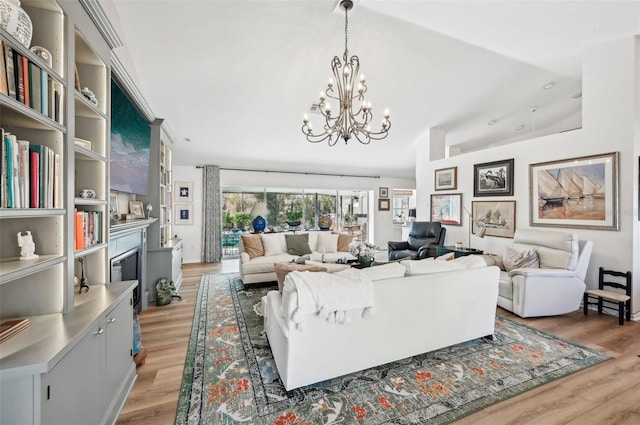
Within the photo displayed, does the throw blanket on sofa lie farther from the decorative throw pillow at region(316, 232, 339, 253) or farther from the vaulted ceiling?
the decorative throw pillow at region(316, 232, 339, 253)

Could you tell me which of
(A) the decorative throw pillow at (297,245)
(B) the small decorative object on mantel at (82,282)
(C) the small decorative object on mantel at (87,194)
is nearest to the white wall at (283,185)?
(A) the decorative throw pillow at (297,245)

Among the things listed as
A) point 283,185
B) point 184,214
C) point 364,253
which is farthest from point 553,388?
point 184,214

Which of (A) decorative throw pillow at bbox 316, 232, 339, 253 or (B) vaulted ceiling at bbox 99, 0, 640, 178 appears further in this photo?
(A) decorative throw pillow at bbox 316, 232, 339, 253

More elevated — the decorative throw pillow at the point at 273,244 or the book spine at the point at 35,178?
the book spine at the point at 35,178

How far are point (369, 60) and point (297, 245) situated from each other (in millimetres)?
3138

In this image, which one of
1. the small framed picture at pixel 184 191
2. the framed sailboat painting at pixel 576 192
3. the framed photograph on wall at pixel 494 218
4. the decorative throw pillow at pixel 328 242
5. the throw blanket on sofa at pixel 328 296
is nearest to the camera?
the throw blanket on sofa at pixel 328 296

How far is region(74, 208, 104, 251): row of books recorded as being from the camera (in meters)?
1.65

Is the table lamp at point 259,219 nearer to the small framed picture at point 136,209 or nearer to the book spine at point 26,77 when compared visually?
the small framed picture at point 136,209

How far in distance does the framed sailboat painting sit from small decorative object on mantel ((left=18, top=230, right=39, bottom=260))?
5.51m

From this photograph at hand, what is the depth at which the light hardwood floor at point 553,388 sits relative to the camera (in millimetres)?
1648

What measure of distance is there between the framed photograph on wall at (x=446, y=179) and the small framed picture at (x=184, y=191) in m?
5.77

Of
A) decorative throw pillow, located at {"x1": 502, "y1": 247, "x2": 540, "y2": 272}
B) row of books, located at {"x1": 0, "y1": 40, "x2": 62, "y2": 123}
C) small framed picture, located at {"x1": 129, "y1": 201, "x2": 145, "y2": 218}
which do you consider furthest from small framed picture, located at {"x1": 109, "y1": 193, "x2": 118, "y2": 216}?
decorative throw pillow, located at {"x1": 502, "y1": 247, "x2": 540, "y2": 272}

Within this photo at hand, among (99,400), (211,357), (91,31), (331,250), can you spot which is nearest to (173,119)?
(91,31)

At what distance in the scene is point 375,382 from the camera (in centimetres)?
196
